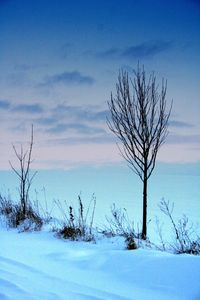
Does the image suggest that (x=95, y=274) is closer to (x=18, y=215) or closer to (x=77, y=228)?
(x=77, y=228)

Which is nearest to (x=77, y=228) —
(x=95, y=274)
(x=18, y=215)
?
(x=18, y=215)

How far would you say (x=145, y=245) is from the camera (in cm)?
614

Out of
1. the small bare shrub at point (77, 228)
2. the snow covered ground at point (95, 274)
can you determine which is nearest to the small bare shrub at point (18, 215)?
the small bare shrub at point (77, 228)

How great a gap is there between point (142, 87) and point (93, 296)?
5207 mm

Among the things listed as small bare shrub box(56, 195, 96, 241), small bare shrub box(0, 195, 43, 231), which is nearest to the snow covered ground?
small bare shrub box(56, 195, 96, 241)

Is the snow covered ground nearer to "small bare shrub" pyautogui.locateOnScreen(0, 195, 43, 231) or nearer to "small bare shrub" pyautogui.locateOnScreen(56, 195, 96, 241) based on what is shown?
"small bare shrub" pyautogui.locateOnScreen(56, 195, 96, 241)

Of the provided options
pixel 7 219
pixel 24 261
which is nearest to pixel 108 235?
pixel 24 261

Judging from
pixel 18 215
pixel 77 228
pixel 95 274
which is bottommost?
pixel 95 274

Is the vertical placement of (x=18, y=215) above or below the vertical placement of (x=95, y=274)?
above

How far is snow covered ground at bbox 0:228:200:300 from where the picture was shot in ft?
10.6

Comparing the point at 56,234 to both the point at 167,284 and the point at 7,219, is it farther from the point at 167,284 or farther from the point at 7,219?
the point at 167,284

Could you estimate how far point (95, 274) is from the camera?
13.3ft

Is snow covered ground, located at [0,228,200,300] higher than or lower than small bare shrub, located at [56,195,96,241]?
lower

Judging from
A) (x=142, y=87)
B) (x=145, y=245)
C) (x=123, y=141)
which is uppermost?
(x=142, y=87)
